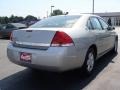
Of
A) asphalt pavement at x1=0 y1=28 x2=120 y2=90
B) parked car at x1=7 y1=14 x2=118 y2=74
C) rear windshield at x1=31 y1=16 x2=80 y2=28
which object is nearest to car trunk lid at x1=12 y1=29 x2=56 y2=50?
parked car at x1=7 y1=14 x2=118 y2=74

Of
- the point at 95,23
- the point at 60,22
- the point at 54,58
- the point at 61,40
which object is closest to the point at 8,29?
the point at 95,23

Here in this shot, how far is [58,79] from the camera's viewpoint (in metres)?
5.50

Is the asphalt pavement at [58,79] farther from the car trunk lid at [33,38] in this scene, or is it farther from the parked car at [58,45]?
the car trunk lid at [33,38]

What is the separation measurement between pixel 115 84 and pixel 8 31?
14.1 m

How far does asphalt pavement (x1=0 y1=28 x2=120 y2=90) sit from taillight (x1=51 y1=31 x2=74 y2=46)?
2.97 feet

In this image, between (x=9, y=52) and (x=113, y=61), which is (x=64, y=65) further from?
(x=113, y=61)

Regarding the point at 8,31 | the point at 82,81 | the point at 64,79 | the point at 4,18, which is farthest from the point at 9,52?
the point at 4,18

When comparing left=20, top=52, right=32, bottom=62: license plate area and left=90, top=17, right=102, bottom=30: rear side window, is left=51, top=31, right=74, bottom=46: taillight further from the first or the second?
left=90, top=17, right=102, bottom=30: rear side window

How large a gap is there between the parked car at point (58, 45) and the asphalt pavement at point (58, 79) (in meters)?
0.35

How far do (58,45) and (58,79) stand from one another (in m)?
1.10

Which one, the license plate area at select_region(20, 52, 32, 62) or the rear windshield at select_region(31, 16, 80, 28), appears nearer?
the license plate area at select_region(20, 52, 32, 62)

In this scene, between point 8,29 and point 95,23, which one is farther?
point 8,29

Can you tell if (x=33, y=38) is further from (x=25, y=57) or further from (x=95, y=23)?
(x=95, y=23)

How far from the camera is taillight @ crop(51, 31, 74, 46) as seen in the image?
4.75m
